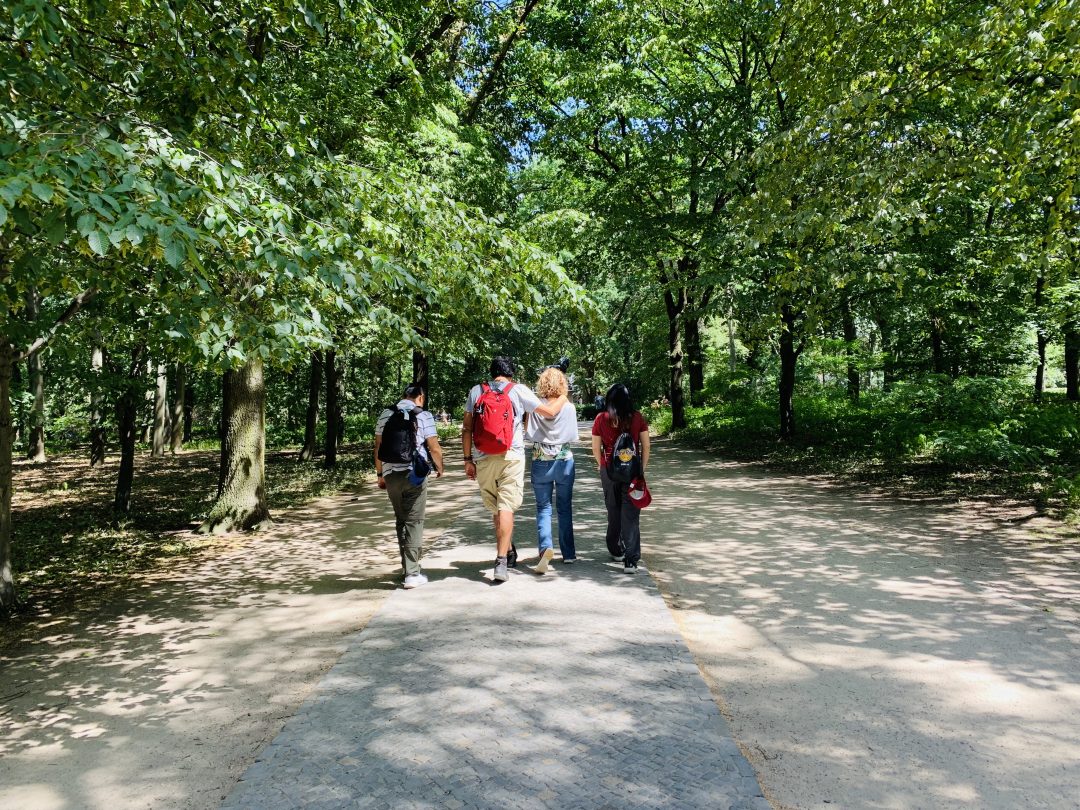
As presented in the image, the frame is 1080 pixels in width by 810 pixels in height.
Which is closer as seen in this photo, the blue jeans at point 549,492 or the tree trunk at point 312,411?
the blue jeans at point 549,492

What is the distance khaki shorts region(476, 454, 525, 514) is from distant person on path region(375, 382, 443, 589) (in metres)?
0.43

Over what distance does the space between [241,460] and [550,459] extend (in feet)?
17.8

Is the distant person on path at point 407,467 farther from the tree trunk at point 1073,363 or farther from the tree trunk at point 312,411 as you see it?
the tree trunk at point 1073,363

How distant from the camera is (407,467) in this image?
594 centimetres

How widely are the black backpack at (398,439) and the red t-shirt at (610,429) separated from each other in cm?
171

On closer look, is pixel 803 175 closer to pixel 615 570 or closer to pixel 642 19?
pixel 615 570

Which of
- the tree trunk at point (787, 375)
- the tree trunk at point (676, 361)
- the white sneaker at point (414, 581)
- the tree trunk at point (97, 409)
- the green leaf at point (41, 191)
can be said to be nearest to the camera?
the green leaf at point (41, 191)

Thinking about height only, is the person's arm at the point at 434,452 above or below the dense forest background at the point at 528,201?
below

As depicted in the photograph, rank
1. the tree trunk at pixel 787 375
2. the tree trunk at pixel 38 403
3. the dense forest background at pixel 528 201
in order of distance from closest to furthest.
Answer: the dense forest background at pixel 528 201 → the tree trunk at pixel 787 375 → the tree trunk at pixel 38 403

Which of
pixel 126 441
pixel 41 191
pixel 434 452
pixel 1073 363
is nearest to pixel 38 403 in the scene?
pixel 126 441

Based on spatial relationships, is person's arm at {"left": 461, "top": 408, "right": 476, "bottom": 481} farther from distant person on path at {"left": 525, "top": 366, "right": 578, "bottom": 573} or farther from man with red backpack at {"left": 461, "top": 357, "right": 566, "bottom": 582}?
distant person on path at {"left": 525, "top": 366, "right": 578, "bottom": 573}

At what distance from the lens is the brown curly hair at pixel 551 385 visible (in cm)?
635

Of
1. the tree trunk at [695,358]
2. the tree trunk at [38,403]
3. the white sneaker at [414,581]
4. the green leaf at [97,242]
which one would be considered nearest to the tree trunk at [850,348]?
the tree trunk at [695,358]

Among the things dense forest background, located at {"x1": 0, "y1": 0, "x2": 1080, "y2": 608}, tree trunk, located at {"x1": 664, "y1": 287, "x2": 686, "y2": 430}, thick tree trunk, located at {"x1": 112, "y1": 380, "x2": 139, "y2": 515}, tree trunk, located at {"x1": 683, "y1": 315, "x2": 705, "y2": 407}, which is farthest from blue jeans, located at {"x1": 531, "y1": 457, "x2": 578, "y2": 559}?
tree trunk, located at {"x1": 683, "y1": 315, "x2": 705, "y2": 407}
